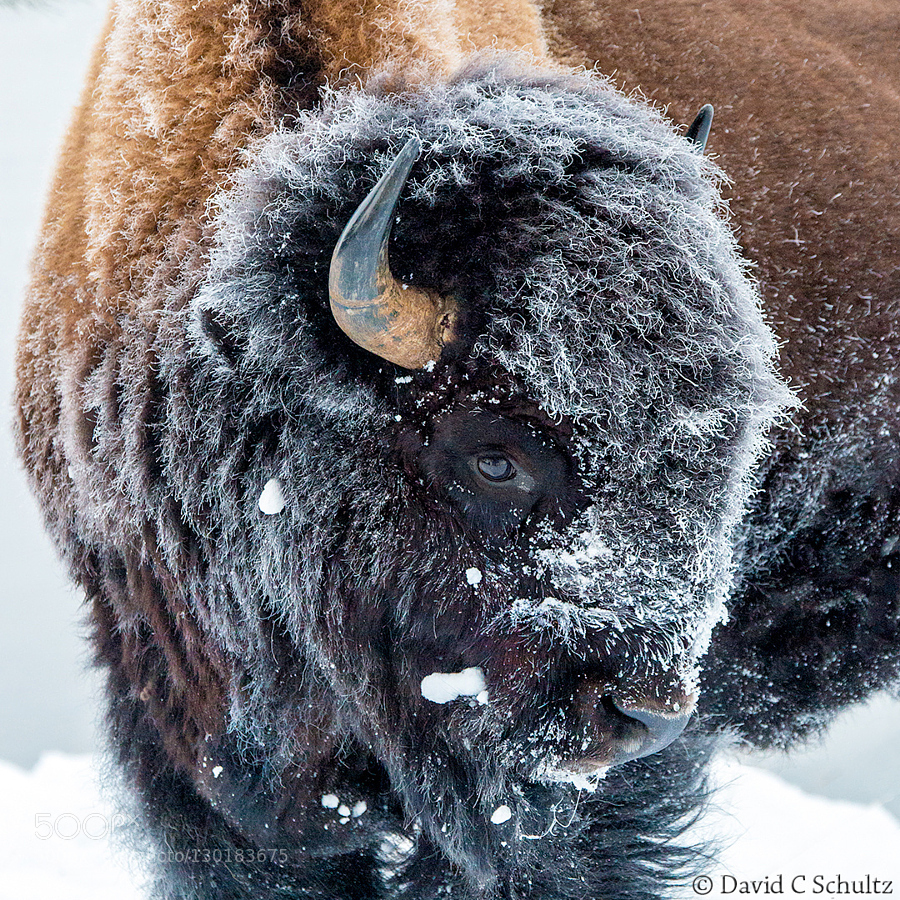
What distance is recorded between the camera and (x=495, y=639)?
166 cm

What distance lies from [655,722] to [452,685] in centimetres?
43

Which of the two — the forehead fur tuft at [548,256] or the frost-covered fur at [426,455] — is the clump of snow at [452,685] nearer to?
the frost-covered fur at [426,455]

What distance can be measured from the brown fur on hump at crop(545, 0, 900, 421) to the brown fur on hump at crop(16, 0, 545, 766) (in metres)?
0.37

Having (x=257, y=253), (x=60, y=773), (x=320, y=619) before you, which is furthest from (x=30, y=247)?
(x=60, y=773)

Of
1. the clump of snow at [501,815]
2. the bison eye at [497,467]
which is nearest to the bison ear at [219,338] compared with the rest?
the bison eye at [497,467]

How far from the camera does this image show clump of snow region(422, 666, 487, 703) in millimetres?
1711

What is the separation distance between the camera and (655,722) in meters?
1.55

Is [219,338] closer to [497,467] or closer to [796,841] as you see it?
[497,467]

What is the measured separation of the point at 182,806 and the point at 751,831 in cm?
304

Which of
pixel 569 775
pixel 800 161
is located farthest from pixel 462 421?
pixel 800 161

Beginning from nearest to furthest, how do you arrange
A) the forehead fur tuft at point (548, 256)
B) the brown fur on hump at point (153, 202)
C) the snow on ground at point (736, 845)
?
the forehead fur tuft at point (548, 256), the brown fur on hump at point (153, 202), the snow on ground at point (736, 845)

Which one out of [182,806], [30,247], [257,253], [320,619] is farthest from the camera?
[30,247]

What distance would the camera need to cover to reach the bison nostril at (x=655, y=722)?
153cm

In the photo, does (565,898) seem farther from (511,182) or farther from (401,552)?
(511,182)
